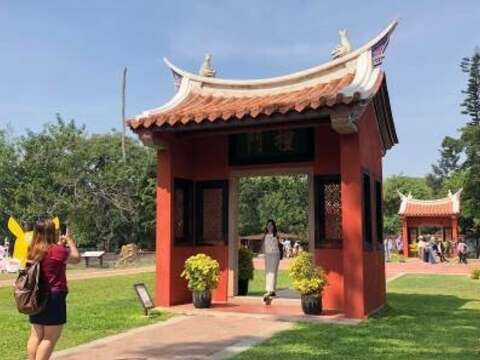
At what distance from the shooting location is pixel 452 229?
138 ft

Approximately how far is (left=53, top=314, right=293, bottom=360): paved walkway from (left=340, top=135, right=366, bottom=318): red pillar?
120 centimetres

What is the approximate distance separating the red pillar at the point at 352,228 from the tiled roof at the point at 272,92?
3.22 feet

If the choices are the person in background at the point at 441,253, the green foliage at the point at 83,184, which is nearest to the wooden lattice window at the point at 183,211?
the green foliage at the point at 83,184

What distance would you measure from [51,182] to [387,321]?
2676cm

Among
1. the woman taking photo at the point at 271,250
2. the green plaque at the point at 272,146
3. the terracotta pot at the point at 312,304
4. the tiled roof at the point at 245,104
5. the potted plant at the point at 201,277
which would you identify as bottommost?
the terracotta pot at the point at 312,304

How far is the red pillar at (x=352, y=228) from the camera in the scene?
31.2ft

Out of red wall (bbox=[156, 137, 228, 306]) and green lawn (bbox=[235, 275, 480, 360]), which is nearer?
green lawn (bbox=[235, 275, 480, 360])

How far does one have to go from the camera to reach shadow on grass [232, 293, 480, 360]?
22.6 feet

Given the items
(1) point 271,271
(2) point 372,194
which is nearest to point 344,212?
(2) point 372,194

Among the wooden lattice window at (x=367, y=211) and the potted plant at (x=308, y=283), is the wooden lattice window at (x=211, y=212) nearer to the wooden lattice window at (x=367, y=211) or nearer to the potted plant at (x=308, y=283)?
the potted plant at (x=308, y=283)

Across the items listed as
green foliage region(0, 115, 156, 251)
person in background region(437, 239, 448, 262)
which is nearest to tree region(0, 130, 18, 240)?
green foliage region(0, 115, 156, 251)

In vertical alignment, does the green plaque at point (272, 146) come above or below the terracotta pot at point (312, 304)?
above

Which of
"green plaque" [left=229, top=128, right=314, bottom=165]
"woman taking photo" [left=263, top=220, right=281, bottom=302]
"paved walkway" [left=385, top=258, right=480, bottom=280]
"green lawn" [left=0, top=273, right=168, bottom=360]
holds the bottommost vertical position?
"paved walkway" [left=385, top=258, right=480, bottom=280]

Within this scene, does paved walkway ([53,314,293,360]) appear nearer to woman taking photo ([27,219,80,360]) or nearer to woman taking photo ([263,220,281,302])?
woman taking photo ([27,219,80,360])
